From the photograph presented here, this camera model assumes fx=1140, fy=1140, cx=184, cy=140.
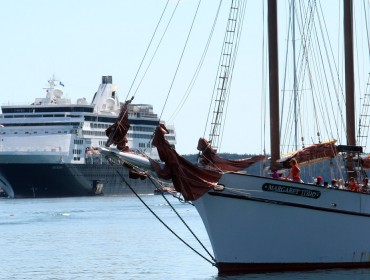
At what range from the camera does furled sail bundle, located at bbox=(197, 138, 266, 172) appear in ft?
110

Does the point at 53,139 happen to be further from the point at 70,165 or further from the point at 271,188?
the point at 271,188

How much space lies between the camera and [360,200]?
3350cm

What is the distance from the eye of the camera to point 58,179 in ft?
494

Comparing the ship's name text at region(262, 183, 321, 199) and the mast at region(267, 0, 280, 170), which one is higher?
the mast at region(267, 0, 280, 170)

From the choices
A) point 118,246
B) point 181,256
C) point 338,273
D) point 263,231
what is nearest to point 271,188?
point 263,231

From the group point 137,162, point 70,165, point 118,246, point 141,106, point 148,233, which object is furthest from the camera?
point 141,106

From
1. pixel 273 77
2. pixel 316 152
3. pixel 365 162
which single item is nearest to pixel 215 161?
pixel 316 152

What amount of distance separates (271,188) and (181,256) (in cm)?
1404

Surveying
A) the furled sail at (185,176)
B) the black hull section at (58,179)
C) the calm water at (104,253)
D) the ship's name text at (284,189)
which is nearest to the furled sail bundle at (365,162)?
the calm water at (104,253)

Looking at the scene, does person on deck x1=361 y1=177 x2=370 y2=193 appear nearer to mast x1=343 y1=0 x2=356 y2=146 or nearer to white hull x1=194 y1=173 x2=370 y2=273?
white hull x1=194 y1=173 x2=370 y2=273

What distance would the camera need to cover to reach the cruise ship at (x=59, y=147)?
149125 millimetres

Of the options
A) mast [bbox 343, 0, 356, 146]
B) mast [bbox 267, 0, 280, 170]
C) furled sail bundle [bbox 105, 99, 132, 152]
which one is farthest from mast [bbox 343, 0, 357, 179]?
furled sail bundle [bbox 105, 99, 132, 152]

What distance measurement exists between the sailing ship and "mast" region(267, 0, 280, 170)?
7.63 ft

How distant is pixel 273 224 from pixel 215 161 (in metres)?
2.77
